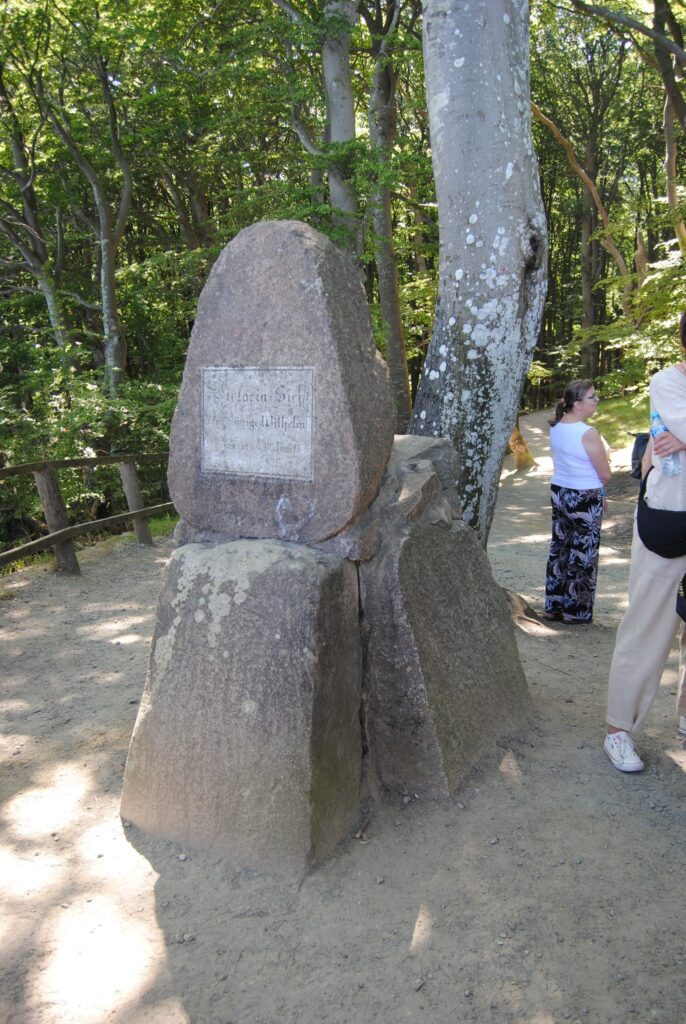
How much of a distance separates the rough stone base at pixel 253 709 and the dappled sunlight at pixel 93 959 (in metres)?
0.40

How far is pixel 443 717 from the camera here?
3.17 metres

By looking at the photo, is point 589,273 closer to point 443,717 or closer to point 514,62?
point 514,62

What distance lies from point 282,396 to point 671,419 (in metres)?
1.49

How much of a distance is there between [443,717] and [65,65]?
42.8ft

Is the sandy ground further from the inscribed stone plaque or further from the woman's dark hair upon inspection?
the woman's dark hair

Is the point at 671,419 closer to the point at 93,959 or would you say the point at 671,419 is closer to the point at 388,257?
the point at 93,959

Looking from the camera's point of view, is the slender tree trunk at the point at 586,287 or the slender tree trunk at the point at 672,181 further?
the slender tree trunk at the point at 586,287

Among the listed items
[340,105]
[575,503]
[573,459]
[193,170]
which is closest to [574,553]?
[575,503]

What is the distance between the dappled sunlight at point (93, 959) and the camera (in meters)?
2.34

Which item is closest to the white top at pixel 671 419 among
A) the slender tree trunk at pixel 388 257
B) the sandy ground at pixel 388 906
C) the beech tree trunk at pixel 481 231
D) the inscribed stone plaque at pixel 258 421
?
the sandy ground at pixel 388 906

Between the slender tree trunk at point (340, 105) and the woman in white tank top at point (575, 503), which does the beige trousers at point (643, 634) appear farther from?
the slender tree trunk at point (340, 105)

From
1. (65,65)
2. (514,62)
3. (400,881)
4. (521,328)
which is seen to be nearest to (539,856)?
(400,881)

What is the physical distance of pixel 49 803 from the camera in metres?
3.32

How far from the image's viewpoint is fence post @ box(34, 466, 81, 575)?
263 inches
